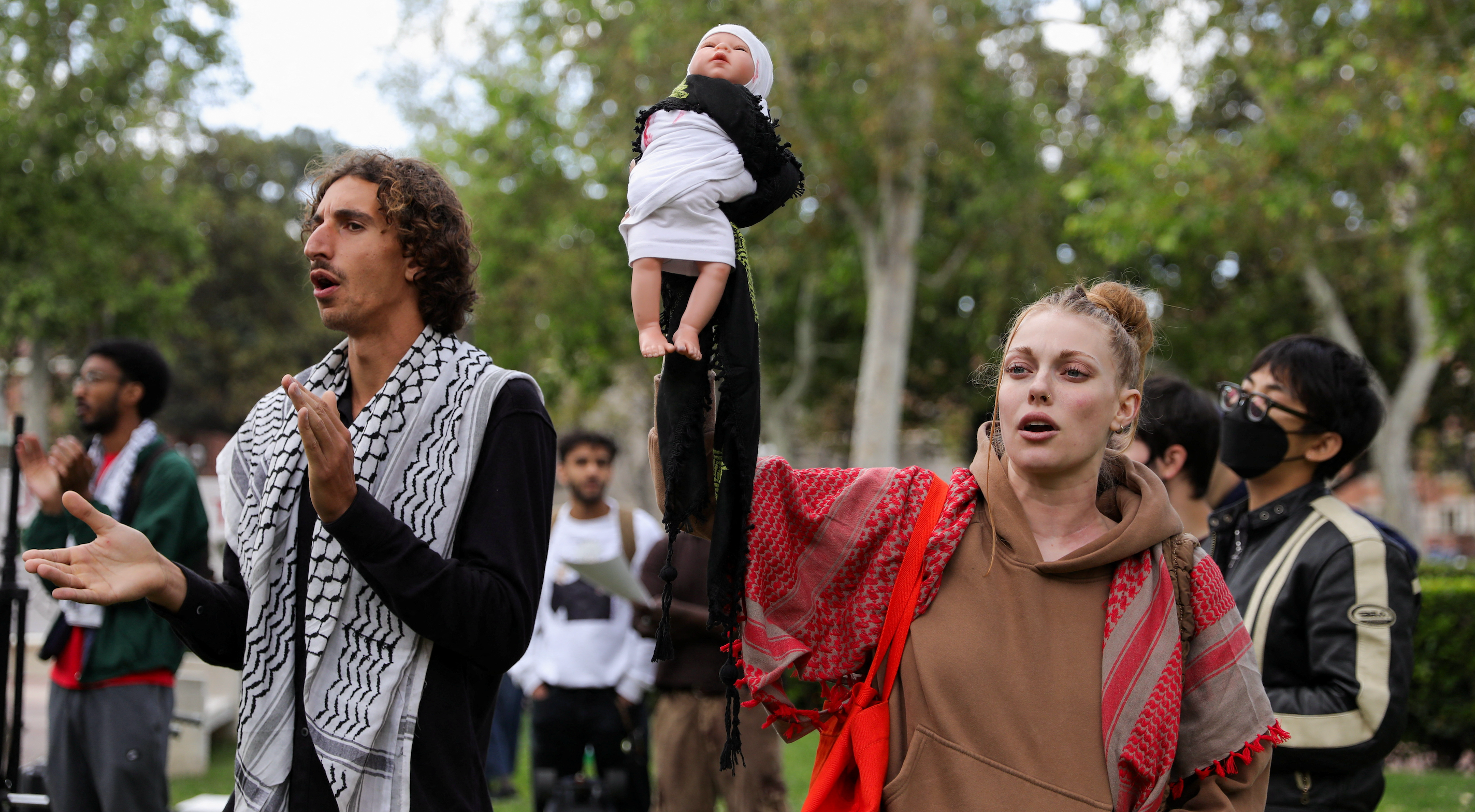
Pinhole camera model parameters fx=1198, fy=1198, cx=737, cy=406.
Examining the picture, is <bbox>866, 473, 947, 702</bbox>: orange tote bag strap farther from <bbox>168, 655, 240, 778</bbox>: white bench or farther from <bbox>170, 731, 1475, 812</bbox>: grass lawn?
<bbox>168, 655, 240, 778</bbox>: white bench

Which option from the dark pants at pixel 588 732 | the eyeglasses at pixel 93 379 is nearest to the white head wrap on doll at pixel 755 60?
the eyeglasses at pixel 93 379

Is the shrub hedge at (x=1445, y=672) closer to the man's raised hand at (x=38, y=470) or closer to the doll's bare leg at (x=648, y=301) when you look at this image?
the doll's bare leg at (x=648, y=301)

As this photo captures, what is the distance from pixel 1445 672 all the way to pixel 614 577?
22.2ft

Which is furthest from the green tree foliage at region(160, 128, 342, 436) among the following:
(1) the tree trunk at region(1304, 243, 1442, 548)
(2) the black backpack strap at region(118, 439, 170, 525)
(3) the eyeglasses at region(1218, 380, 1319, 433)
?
(3) the eyeglasses at region(1218, 380, 1319, 433)

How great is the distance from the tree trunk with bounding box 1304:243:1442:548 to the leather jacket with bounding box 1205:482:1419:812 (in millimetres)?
16054

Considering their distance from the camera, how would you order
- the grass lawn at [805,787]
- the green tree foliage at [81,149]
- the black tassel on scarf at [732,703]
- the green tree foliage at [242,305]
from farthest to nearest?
1. the green tree foliage at [242,305]
2. the green tree foliage at [81,149]
3. the grass lawn at [805,787]
4. the black tassel on scarf at [732,703]

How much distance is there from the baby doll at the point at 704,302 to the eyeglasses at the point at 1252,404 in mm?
1953

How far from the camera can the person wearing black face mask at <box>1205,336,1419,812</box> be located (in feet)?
9.98

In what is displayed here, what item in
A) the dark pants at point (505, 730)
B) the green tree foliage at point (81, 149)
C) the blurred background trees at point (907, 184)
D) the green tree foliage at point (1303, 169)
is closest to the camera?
the dark pants at point (505, 730)

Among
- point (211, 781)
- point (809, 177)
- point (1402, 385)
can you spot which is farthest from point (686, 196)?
point (1402, 385)

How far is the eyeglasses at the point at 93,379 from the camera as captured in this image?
4.73 m

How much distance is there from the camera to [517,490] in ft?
7.88

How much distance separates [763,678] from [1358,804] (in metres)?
1.90

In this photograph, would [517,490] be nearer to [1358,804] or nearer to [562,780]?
[1358,804]
